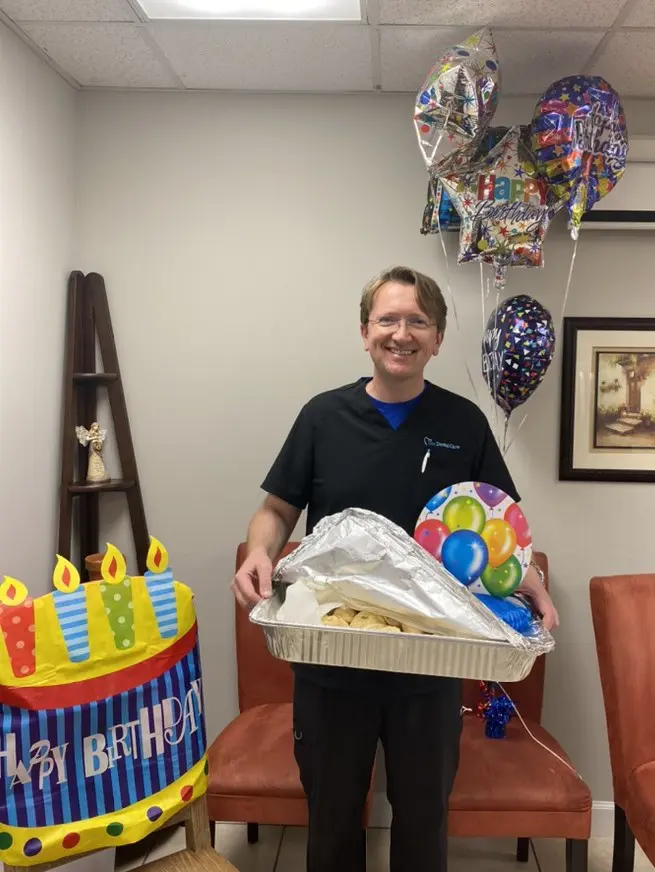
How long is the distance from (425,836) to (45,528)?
128 cm

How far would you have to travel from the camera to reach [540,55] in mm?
1798

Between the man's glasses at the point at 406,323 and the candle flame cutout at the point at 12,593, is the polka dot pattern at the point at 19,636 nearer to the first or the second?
the candle flame cutout at the point at 12,593

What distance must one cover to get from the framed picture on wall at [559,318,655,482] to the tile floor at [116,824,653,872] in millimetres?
1105

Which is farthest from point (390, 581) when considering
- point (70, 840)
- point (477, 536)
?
point (70, 840)

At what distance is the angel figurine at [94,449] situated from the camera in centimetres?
208

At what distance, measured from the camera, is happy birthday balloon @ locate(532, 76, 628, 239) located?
64.3 inches

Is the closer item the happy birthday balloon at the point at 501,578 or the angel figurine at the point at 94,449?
the happy birthday balloon at the point at 501,578

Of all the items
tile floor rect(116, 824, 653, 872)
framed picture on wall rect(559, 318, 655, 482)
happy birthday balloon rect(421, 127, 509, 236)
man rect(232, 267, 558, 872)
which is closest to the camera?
man rect(232, 267, 558, 872)

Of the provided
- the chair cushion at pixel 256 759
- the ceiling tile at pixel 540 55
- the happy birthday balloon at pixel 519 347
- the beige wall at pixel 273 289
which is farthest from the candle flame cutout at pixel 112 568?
the ceiling tile at pixel 540 55

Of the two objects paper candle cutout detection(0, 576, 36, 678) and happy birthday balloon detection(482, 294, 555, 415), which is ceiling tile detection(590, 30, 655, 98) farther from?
paper candle cutout detection(0, 576, 36, 678)

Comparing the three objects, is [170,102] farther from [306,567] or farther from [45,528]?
[306,567]

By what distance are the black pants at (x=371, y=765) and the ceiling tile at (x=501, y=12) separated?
149cm

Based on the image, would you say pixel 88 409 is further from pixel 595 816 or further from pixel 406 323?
pixel 595 816

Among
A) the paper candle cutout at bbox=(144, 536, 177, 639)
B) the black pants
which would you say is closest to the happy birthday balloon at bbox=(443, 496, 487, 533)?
the black pants
